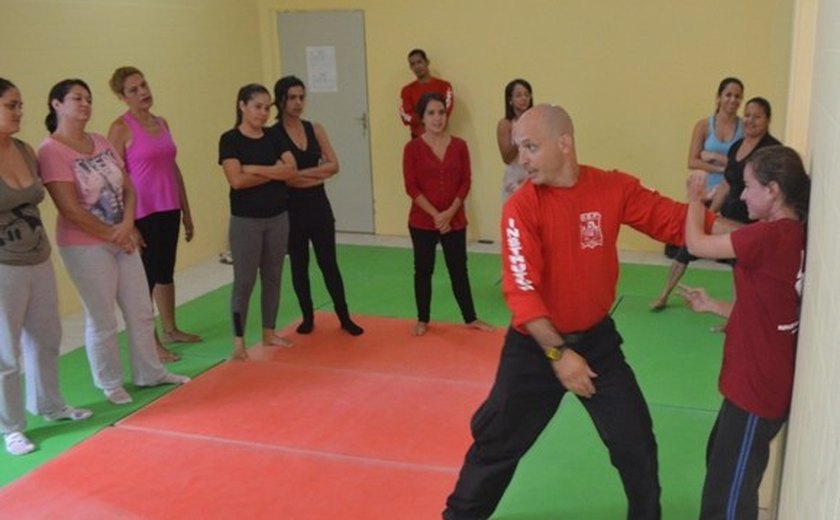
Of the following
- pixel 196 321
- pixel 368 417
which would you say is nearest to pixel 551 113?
pixel 368 417

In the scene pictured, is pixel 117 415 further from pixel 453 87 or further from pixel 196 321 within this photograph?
pixel 453 87

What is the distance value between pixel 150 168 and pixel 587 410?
10.3ft

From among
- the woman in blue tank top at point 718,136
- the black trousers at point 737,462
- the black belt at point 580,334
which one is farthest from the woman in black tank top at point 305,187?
the black trousers at point 737,462

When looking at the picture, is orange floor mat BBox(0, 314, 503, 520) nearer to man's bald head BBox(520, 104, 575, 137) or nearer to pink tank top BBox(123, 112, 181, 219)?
pink tank top BBox(123, 112, 181, 219)

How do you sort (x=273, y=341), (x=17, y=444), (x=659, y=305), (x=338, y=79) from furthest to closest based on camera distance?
1. (x=338, y=79)
2. (x=659, y=305)
3. (x=273, y=341)
4. (x=17, y=444)

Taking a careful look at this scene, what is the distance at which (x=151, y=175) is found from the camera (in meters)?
4.84

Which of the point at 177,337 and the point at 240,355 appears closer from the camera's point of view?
the point at 240,355

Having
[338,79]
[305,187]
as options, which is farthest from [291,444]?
[338,79]

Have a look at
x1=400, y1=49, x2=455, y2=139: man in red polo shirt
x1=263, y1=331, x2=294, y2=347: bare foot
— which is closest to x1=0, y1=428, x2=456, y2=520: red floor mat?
x1=263, y1=331, x2=294, y2=347: bare foot

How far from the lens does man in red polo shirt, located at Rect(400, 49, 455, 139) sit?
7324mm

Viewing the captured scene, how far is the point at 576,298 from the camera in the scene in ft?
8.56

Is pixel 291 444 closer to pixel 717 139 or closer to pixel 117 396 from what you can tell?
pixel 117 396

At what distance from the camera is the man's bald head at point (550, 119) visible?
2.54 meters

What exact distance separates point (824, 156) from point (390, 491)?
2.23 meters
